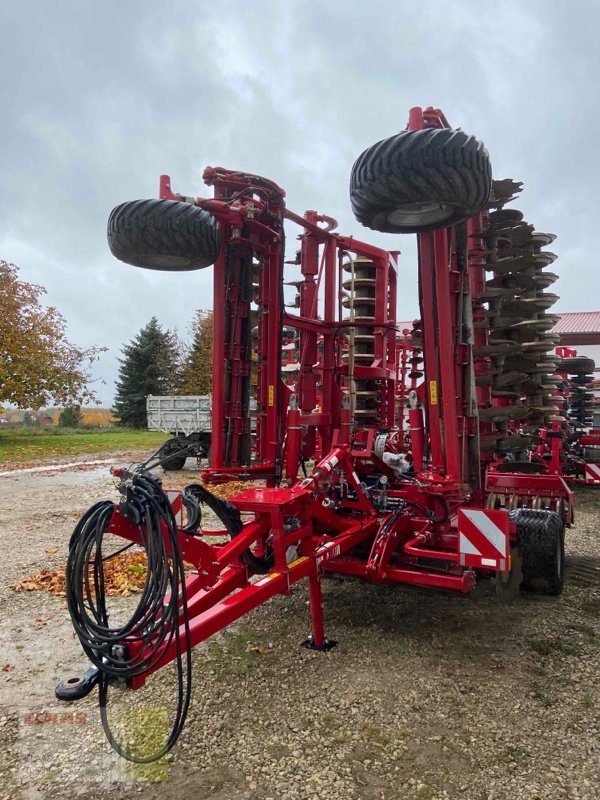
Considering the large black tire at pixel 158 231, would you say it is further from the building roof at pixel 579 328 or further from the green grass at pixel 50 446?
the building roof at pixel 579 328

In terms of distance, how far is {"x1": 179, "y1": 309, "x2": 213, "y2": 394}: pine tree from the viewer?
34000 mm

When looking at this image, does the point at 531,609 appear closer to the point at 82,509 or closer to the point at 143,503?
the point at 143,503

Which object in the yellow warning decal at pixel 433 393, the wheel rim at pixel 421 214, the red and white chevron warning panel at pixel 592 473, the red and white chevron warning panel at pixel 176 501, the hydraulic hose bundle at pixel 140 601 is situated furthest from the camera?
the red and white chevron warning panel at pixel 592 473

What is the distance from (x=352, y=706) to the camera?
328cm

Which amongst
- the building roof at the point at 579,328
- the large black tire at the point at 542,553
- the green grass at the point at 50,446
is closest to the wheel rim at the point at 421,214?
the large black tire at the point at 542,553

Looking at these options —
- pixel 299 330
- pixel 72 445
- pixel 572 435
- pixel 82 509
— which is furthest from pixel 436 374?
pixel 72 445

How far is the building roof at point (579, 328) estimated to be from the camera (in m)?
27.8

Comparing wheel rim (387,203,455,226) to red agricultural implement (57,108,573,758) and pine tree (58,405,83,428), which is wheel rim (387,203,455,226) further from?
pine tree (58,405,83,428)

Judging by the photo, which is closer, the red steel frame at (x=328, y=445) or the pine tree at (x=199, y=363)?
the red steel frame at (x=328, y=445)

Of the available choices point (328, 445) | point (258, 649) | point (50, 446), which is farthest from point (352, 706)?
point (50, 446)

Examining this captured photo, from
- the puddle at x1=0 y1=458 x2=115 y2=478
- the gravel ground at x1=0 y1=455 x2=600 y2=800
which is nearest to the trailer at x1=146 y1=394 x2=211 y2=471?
the puddle at x1=0 y1=458 x2=115 y2=478

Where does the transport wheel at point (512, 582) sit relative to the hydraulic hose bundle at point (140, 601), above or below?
below

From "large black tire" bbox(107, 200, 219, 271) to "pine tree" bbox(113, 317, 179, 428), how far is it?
3250 cm

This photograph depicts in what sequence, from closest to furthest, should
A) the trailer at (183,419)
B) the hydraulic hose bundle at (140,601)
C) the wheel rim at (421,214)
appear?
the hydraulic hose bundle at (140,601)
the wheel rim at (421,214)
the trailer at (183,419)
